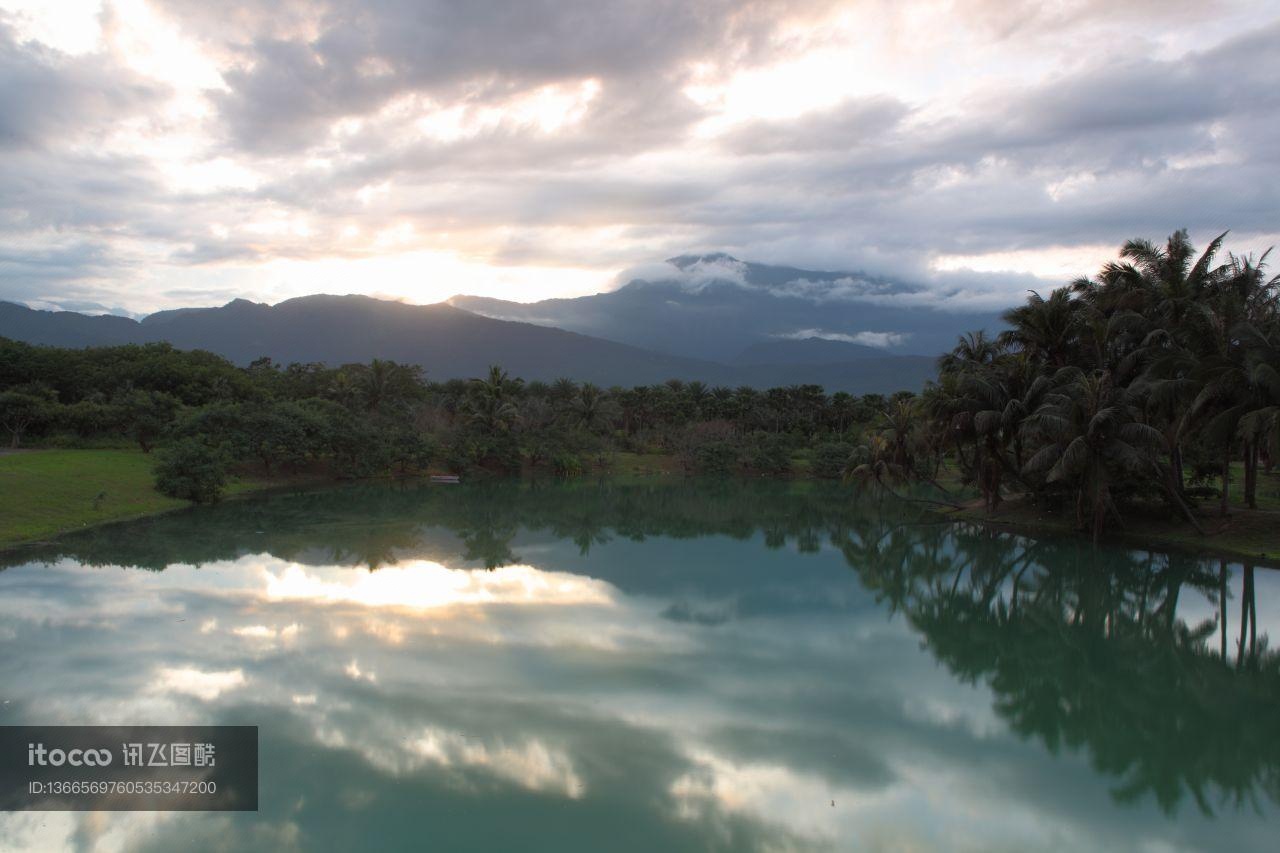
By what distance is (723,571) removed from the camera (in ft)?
67.9

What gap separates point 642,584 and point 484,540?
7.93m

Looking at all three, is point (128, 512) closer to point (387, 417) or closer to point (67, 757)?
point (67, 757)

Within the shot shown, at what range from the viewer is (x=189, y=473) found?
3117 centimetres

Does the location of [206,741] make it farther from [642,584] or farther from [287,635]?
[642,584]

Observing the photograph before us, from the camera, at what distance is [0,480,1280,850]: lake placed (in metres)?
7.46

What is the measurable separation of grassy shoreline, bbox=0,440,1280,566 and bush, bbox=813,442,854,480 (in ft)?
60.0

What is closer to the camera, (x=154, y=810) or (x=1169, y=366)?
(x=154, y=810)

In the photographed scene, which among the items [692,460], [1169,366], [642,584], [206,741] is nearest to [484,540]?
[642,584]

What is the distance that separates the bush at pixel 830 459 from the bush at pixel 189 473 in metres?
36.9

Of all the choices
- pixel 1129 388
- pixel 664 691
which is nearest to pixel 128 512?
pixel 664 691

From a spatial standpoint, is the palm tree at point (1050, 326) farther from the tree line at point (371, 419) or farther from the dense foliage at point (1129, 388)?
the tree line at point (371, 419)

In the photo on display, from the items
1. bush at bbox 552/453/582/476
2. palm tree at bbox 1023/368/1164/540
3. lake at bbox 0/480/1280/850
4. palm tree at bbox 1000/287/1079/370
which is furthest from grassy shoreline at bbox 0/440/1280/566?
bush at bbox 552/453/582/476

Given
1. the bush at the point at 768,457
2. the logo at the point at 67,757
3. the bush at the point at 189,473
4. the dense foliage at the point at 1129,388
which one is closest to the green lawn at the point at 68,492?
the bush at the point at 189,473

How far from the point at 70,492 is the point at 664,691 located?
25.0 metres
